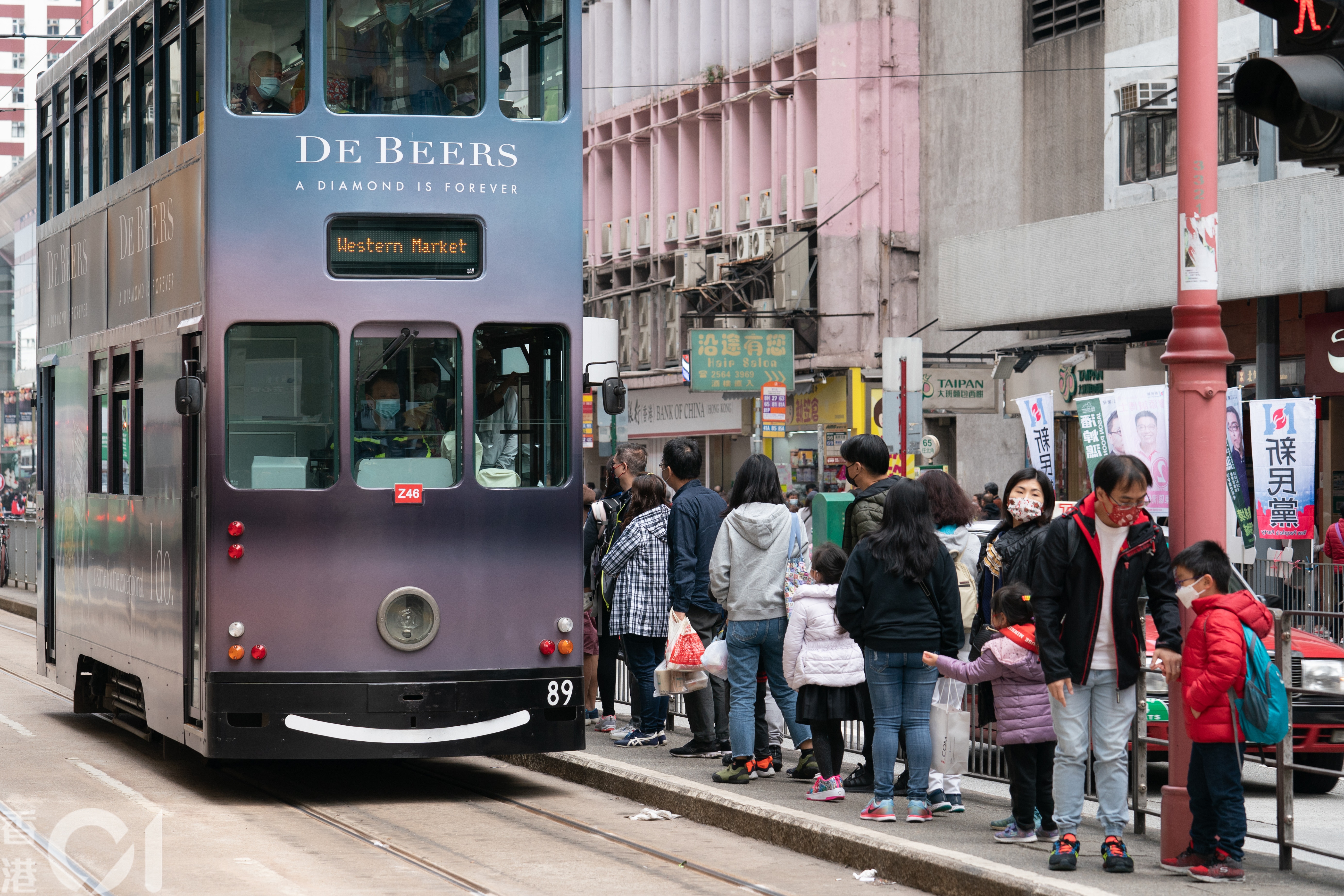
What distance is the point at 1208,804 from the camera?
7711 mm

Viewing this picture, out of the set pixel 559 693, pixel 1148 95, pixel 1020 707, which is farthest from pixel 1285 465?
pixel 1148 95

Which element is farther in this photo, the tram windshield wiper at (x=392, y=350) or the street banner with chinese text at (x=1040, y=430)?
the street banner with chinese text at (x=1040, y=430)

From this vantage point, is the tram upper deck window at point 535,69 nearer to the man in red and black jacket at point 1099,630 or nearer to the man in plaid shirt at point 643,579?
the man in plaid shirt at point 643,579

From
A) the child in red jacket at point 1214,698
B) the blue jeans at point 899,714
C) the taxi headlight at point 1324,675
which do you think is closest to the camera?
the child in red jacket at point 1214,698

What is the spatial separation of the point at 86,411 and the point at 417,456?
4159 millimetres

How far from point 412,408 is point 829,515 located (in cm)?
572

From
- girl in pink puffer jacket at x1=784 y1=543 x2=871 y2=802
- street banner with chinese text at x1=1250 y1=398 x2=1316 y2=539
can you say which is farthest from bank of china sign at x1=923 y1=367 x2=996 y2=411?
girl in pink puffer jacket at x1=784 y1=543 x2=871 y2=802

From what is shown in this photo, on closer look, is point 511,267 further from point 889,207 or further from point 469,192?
point 889,207

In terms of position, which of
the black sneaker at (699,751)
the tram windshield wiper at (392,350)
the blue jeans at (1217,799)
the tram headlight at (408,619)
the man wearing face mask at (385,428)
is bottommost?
the black sneaker at (699,751)

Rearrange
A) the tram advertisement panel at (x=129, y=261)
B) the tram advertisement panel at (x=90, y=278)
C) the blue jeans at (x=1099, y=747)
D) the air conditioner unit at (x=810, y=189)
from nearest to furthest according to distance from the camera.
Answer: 1. the blue jeans at (x=1099, y=747)
2. the tram advertisement panel at (x=129, y=261)
3. the tram advertisement panel at (x=90, y=278)
4. the air conditioner unit at (x=810, y=189)

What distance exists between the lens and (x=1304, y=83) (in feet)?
18.7

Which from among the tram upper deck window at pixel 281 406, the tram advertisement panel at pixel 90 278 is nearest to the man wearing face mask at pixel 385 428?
the tram upper deck window at pixel 281 406

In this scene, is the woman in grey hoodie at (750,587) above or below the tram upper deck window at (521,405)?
below

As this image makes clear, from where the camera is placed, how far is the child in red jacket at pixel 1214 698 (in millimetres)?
7465
